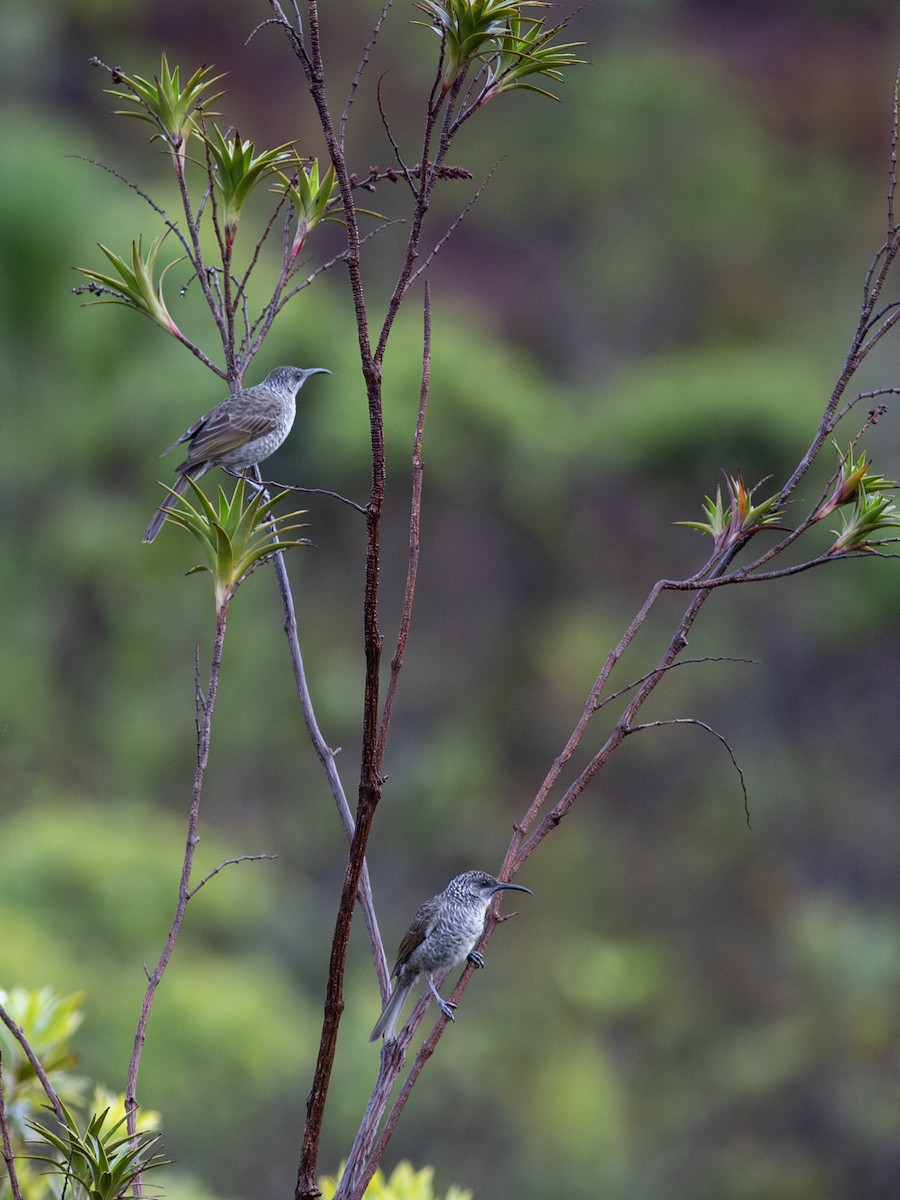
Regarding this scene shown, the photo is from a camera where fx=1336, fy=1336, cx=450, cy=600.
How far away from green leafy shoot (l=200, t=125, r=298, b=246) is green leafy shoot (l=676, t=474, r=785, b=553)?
61cm

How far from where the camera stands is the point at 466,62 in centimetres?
124

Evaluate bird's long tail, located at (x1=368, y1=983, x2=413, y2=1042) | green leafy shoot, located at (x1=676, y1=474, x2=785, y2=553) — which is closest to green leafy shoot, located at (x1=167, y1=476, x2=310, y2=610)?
green leafy shoot, located at (x1=676, y1=474, x2=785, y2=553)

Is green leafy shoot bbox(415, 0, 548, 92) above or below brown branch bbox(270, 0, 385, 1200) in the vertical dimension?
above

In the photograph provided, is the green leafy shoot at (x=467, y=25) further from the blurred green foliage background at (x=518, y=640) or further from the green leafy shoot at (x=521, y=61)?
the blurred green foliage background at (x=518, y=640)

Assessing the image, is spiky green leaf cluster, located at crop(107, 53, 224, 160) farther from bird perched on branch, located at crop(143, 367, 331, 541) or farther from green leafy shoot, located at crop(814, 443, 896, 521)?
green leafy shoot, located at crop(814, 443, 896, 521)

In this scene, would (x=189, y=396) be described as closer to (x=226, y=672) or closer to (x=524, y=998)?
(x=226, y=672)

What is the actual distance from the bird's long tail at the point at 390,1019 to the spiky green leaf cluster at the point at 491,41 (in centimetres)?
97

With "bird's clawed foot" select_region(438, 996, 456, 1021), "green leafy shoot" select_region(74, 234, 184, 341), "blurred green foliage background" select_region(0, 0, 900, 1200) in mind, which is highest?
"blurred green foliage background" select_region(0, 0, 900, 1200)

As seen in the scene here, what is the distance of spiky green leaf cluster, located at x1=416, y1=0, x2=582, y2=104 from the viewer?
121 cm

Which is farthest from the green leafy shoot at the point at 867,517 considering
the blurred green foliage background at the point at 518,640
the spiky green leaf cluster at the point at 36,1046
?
the blurred green foliage background at the point at 518,640

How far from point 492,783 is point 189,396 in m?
3.60

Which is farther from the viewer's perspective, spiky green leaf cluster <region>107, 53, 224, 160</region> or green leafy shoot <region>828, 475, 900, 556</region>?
spiky green leaf cluster <region>107, 53, 224, 160</region>

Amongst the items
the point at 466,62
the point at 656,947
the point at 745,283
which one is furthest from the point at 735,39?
the point at 466,62

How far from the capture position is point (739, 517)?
54.0 inches
